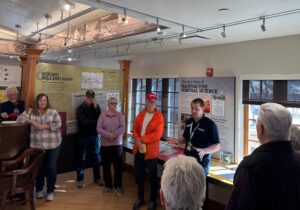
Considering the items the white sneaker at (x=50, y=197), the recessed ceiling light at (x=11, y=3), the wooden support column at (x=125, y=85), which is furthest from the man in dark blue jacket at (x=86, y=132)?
the recessed ceiling light at (x=11, y=3)

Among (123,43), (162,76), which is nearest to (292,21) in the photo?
(123,43)

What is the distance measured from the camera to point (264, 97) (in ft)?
10.8

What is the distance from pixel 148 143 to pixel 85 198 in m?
1.33

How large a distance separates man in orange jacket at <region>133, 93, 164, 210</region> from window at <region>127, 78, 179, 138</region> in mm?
1225

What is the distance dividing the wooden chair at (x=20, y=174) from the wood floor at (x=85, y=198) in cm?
39

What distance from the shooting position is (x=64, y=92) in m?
4.38

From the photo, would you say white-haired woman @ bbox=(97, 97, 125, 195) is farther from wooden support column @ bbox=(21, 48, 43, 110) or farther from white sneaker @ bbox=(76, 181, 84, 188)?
wooden support column @ bbox=(21, 48, 43, 110)

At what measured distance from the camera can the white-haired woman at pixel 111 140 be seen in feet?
12.7

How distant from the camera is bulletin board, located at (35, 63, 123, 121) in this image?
4.10 metres

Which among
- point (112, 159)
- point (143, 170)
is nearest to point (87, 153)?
point (112, 159)

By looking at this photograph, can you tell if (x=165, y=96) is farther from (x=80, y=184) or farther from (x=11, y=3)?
(x=11, y=3)

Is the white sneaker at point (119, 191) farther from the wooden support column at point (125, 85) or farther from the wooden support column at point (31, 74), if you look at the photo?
the wooden support column at point (31, 74)

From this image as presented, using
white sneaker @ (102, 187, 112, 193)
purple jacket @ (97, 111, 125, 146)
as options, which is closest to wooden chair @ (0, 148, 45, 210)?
purple jacket @ (97, 111, 125, 146)

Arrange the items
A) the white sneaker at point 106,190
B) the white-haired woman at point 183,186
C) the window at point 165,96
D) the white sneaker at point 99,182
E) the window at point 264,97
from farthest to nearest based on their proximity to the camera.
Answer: the window at point 165,96 → the white sneaker at point 99,182 → the white sneaker at point 106,190 → the window at point 264,97 → the white-haired woman at point 183,186
